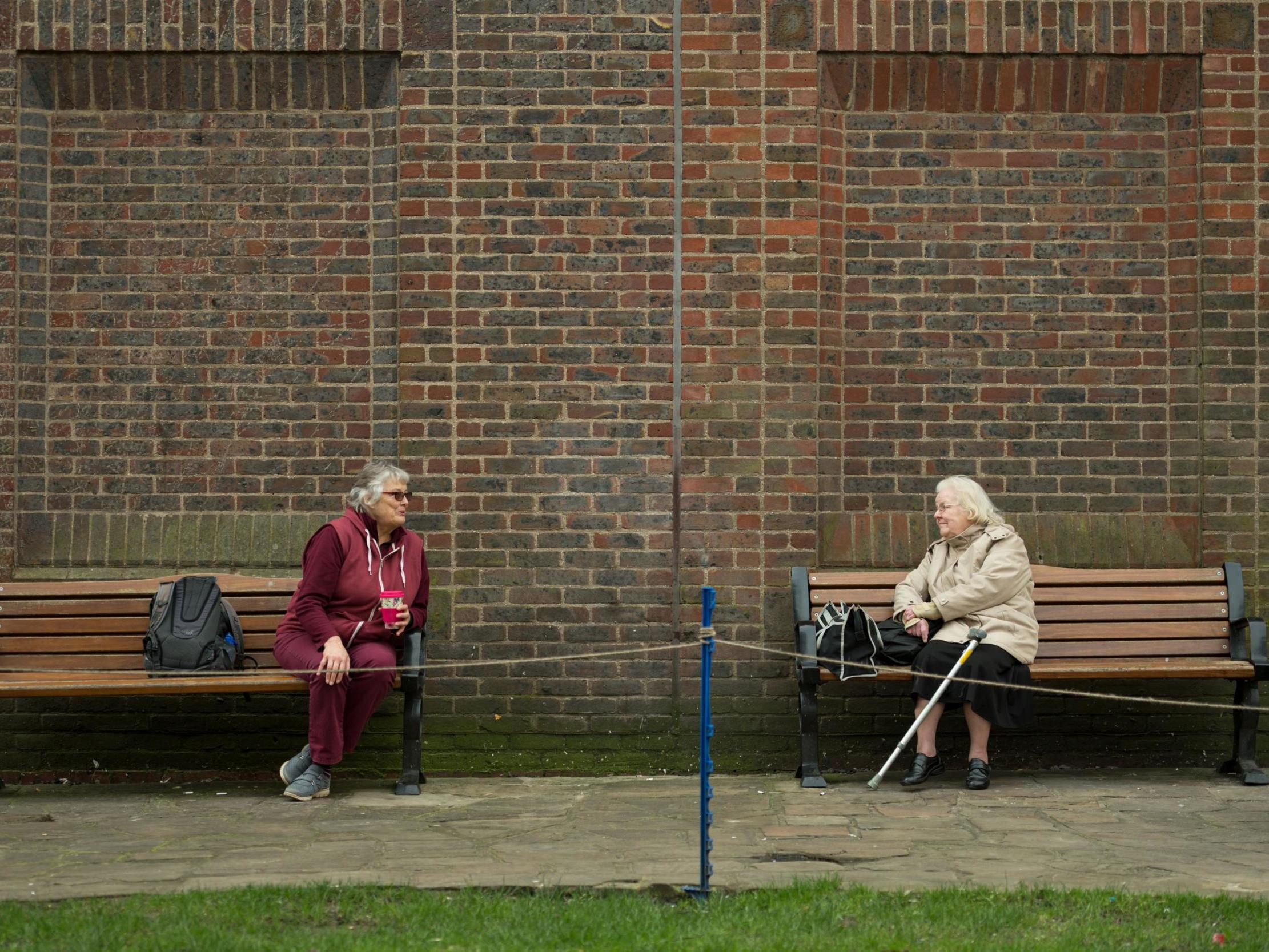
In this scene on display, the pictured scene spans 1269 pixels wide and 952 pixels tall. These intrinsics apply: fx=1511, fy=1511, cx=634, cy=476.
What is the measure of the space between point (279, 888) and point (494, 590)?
115 inches

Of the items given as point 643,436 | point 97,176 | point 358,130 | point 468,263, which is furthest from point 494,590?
point 97,176

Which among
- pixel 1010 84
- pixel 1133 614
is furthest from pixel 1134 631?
pixel 1010 84

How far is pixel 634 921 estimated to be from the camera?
15.3 feet

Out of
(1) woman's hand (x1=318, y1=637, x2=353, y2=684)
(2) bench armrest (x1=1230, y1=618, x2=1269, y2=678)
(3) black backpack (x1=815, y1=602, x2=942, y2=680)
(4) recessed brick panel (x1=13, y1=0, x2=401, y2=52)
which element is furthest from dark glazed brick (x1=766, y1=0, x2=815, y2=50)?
(1) woman's hand (x1=318, y1=637, x2=353, y2=684)

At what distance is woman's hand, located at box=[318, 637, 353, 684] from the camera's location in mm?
6879

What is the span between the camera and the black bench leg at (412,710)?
7137 mm

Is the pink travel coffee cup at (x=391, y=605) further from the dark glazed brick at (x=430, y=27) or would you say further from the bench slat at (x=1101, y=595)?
the dark glazed brick at (x=430, y=27)

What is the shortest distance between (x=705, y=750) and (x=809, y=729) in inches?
84.3

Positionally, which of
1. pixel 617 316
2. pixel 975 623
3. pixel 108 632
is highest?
pixel 617 316

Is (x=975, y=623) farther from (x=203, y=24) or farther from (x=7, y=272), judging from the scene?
(x=7, y=272)

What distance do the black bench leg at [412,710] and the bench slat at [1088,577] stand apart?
2.00 m

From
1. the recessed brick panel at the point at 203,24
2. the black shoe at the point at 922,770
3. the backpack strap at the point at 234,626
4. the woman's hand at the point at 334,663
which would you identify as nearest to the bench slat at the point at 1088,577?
the black shoe at the point at 922,770

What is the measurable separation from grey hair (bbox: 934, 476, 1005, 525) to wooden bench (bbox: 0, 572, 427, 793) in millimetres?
2691

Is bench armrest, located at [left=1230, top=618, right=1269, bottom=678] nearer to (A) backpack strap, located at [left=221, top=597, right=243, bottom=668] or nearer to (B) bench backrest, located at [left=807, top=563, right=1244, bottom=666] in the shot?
(B) bench backrest, located at [left=807, top=563, right=1244, bottom=666]
